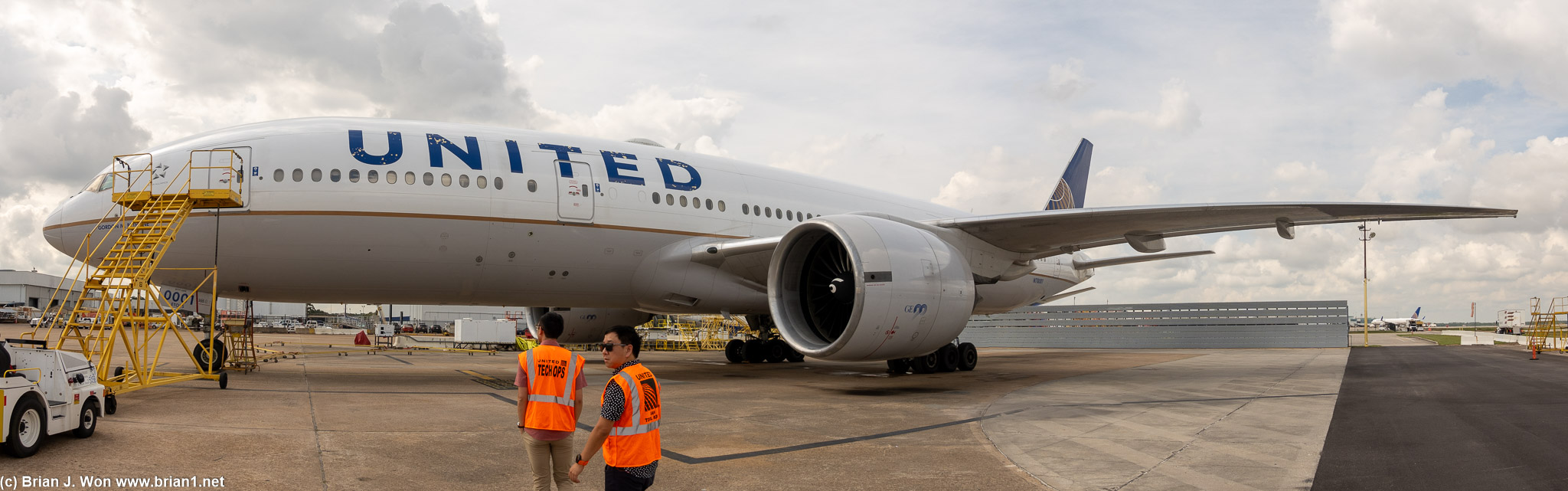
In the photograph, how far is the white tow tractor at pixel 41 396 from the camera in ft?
16.2

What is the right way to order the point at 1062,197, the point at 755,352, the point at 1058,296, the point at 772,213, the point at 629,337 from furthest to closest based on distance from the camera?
the point at 1062,197
the point at 1058,296
the point at 755,352
the point at 772,213
the point at 629,337

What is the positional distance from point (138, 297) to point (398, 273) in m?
2.74

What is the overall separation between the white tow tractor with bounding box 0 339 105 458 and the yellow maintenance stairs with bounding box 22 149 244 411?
2.30 m

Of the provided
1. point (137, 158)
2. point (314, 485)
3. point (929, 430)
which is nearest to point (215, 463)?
point (314, 485)

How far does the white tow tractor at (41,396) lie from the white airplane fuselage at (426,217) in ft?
13.0

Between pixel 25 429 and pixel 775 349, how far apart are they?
47.4ft

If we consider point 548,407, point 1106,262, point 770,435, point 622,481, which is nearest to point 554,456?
point 548,407

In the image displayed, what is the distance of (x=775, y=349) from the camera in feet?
61.7

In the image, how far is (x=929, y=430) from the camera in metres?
7.36

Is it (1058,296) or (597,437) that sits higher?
(1058,296)

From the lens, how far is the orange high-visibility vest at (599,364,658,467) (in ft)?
11.3

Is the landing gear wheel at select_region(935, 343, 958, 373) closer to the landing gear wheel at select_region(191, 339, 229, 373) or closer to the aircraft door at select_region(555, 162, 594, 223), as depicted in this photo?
the aircraft door at select_region(555, 162, 594, 223)

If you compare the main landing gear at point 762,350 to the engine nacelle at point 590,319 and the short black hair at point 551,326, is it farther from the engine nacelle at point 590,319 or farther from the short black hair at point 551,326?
the short black hair at point 551,326

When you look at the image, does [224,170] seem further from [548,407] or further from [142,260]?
[548,407]
